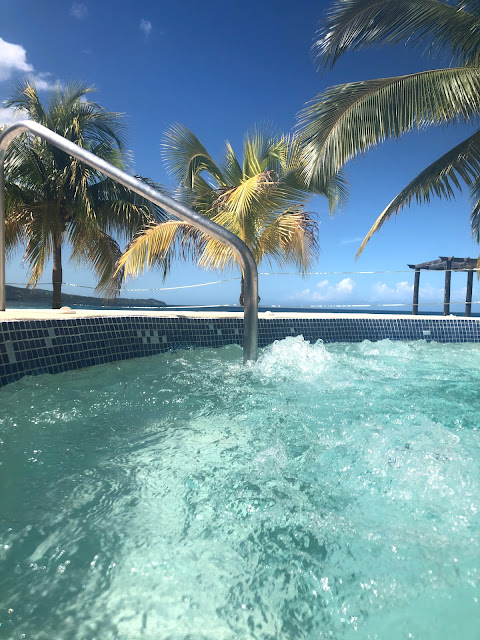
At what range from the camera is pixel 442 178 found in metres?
6.46

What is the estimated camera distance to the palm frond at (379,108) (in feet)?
17.5

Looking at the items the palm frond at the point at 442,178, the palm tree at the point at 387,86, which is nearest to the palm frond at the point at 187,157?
the palm tree at the point at 387,86

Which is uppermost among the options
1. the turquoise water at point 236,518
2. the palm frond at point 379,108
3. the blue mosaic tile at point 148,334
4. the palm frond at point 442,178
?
the palm frond at point 379,108

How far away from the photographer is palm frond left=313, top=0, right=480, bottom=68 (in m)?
5.50

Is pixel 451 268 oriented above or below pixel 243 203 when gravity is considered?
below

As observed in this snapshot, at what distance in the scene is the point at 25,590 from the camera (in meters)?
0.97

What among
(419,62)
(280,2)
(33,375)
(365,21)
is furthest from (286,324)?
(280,2)

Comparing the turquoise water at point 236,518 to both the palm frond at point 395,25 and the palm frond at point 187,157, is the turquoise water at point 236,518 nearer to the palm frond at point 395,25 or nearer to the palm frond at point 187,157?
the palm frond at point 395,25

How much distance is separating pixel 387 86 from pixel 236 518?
5798 millimetres

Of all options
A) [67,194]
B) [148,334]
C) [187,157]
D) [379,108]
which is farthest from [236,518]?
[67,194]

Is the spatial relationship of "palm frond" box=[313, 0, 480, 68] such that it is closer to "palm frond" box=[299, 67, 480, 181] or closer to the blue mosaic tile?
"palm frond" box=[299, 67, 480, 181]

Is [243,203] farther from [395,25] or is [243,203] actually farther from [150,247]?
[395,25]

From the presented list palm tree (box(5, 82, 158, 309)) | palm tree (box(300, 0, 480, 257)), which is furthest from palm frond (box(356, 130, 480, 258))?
palm tree (box(5, 82, 158, 309))

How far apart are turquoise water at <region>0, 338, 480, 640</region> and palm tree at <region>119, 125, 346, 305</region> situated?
4419mm
